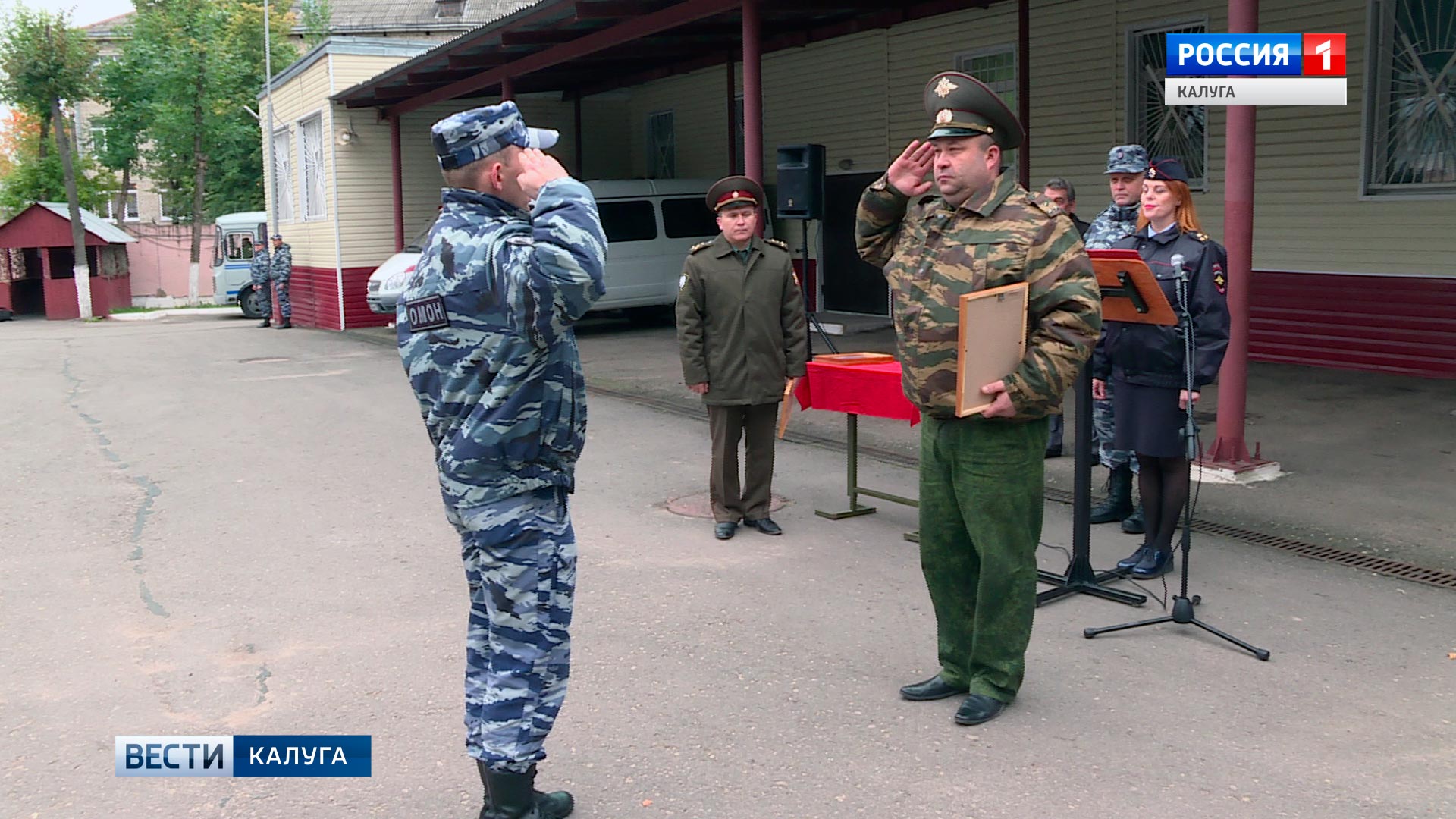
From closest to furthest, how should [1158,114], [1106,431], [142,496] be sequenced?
[1106,431], [142,496], [1158,114]

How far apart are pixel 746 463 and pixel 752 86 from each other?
19.4ft

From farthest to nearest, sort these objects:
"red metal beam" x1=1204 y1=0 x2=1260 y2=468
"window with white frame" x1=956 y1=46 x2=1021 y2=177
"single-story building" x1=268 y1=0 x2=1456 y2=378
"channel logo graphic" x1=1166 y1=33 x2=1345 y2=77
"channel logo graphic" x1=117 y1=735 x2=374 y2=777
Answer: "window with white frame" x1=956 y1=46 x2=1021 y2=177
"single-story building" x1=268 y1=0 x2=1456 y2=378
"red metal beam" x1=1204 y1=0 x2=1260 y2=468
"channel logo graphic" x1=1166 y1=33 x2=1345 y2=77
"channel logo graphic" x1=117 y1=735 x2=374 y2=777

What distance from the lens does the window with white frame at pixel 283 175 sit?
26.7 meters

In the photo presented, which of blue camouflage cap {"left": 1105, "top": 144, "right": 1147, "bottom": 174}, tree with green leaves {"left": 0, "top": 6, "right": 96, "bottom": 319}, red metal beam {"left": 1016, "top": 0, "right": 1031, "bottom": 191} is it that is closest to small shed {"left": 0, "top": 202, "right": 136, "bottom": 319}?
tree with green leaves {"left": 0, "top": 6, "right": 96, "bottom": 319}

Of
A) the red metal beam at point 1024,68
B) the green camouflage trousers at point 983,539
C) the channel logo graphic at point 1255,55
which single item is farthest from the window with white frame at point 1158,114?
the green camouflage trousers at point 983,539

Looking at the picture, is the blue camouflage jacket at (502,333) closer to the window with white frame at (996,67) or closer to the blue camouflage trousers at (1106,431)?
the blue camouflage trousers at (1106,431)

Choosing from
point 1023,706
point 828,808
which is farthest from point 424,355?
point 1023,706

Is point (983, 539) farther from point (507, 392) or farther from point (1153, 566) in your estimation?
point (1153, 566)

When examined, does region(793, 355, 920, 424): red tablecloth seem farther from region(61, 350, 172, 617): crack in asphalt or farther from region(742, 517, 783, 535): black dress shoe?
region(61, 350, 172, 617): crack in asphalt

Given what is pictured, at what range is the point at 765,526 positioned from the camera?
7.15 metres

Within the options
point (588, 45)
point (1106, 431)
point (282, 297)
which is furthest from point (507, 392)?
point (282, 297)

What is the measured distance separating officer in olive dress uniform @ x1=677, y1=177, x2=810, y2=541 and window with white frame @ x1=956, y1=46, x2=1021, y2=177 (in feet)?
31.7

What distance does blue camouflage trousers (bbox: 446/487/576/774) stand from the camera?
11.2ft

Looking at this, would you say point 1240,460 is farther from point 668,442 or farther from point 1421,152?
point 1421,152
